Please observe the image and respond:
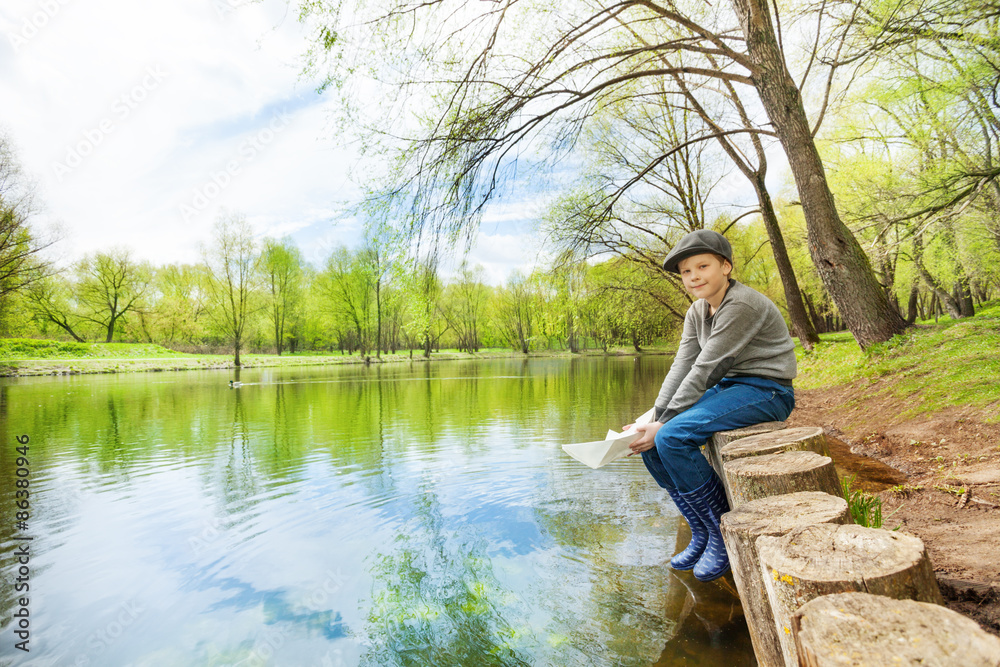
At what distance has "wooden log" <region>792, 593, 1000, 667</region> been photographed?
102 centimetres

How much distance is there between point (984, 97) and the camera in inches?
317

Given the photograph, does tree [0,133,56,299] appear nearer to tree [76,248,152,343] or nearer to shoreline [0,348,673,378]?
shoreline [0,348,673,378]

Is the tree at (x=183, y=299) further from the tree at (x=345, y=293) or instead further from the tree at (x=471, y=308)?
the tree at (x=471, y=308)

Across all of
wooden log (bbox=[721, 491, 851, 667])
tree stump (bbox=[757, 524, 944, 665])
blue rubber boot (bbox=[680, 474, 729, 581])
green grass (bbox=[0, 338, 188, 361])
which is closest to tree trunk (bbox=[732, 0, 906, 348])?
blue rubber boot (bbox=[680, 474, 729, 581])

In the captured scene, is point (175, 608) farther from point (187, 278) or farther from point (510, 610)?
point (187, 278)

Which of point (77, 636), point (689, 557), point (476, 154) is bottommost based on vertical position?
point (77, 636)

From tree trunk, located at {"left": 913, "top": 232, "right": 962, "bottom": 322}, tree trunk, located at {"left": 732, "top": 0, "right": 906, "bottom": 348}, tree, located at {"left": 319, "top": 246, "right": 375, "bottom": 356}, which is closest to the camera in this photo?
tree trunk, located at {"left": 732, "top": 0, "right": 906, "bottom": 348}

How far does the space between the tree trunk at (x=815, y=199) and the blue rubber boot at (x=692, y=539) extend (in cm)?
570

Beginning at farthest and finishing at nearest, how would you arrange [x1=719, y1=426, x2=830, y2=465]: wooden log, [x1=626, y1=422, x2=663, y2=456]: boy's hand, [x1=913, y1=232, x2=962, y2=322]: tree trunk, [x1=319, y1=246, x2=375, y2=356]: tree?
[x1=319, y1=246, x2=375, y2=356]: tree, [x1=913, y1=232, x2=962, y2=322]: tree trunk, [x1=626, y1=422, x2=663, y2=456]: boy's hand, [x1=719, y1=426, x2=830, y2=465]: wooden log

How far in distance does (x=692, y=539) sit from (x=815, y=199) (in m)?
5.96

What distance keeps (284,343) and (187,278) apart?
46.8ft

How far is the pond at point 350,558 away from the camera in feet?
9.84

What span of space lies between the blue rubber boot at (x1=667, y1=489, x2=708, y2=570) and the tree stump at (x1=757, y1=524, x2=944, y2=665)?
1.38 m

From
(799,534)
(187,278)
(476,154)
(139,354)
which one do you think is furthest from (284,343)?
(799,534)
